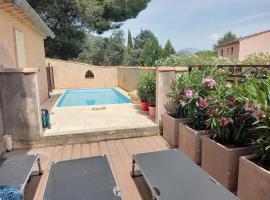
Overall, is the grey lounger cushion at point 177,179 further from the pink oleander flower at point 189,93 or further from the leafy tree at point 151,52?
the leafy tree at point 151,52

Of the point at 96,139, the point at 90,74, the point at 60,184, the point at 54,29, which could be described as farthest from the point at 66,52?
the point at 60,184

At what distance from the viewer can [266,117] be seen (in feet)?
9.29

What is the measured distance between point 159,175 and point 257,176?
1.26 meters

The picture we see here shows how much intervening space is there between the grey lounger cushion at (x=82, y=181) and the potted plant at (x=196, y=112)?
176cm

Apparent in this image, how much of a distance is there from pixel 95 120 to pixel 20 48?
373 centimetres

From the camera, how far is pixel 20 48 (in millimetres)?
7508

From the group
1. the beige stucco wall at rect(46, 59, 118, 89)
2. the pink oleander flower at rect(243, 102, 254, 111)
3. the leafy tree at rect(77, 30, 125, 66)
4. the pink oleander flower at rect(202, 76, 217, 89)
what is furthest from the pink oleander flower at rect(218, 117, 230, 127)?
the leafy tree at rect(77, 30, 125, 66)

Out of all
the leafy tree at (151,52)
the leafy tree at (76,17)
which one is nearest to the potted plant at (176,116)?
the leafy tree at (76,17)

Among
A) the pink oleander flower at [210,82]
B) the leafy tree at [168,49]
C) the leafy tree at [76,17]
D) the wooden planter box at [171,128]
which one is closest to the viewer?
the pink oleander flower at [210,82]

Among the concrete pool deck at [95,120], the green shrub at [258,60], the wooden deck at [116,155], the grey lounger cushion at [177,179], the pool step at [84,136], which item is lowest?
the wooden deck at [116,155]

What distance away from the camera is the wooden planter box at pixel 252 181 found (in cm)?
262

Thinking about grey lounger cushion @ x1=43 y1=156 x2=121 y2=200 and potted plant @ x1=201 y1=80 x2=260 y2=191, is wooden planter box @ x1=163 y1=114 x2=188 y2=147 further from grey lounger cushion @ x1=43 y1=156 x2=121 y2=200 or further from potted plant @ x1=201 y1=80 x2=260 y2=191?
grey lounger cushion @ x1=43 y1=156 x2=121 y2=200

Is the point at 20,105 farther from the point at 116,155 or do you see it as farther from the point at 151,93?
the point at 151,93

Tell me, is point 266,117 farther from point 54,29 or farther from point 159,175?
point 54,29
